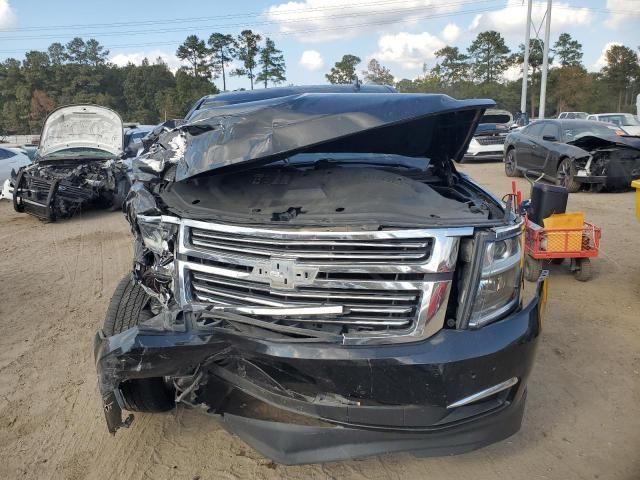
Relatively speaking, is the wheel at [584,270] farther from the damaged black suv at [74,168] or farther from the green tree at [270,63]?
the green tree at [270,63]

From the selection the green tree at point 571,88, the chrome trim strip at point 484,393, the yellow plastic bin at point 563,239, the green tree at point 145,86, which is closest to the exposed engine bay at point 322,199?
the chrome trim strip at point 484,393

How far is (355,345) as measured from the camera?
6.81 feet

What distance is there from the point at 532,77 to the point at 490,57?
5.40 metres

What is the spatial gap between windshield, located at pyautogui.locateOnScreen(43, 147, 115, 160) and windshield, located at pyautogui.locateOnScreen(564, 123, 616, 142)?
9739 millimetres

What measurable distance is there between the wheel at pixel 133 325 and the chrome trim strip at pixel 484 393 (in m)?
1.57

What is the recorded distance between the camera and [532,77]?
5706 cm

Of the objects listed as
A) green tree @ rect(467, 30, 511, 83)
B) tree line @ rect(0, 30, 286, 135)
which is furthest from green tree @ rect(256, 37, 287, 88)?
green tree @ rect(467, 30, 511, 83)

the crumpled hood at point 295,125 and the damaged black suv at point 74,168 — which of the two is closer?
the crumpled hood at point 295,125

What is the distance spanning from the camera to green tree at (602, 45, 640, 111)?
5422 cm

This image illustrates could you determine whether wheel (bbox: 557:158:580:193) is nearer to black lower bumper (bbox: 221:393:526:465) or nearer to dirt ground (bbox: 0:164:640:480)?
dirt ground (bbox: 0:164:640:480)

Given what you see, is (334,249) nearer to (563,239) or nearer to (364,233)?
(364,233)

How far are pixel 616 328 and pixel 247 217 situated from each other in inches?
134

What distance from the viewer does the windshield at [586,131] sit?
10727mm

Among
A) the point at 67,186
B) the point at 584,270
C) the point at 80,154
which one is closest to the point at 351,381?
the point at 584,270
